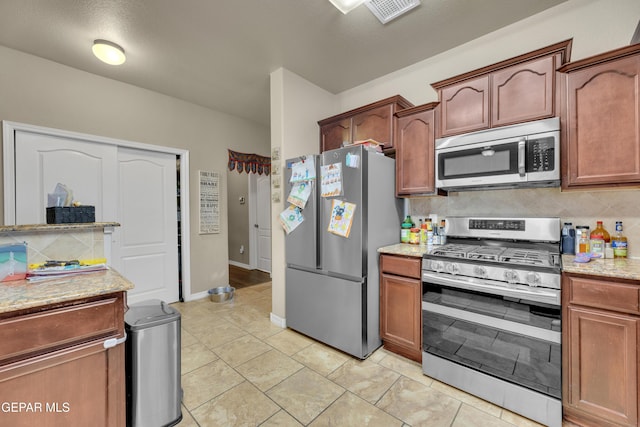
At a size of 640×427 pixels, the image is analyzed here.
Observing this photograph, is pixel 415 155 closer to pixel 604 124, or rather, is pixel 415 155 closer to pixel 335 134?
pixel 335 134

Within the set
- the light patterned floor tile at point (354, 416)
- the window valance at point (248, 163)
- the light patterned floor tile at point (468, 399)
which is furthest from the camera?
the window valance at point (248, 163)

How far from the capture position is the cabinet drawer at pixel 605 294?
1.35 m

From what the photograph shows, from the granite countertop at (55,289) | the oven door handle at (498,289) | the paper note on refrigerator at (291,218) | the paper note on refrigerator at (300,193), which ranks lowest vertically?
the oven door handle at (498,289)

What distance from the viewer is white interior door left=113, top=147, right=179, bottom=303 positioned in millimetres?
3207

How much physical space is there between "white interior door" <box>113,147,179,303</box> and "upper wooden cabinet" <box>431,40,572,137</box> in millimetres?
3399

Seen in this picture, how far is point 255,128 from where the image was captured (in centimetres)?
456

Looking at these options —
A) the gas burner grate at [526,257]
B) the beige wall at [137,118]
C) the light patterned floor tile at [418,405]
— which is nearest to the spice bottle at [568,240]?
the gas burner grate at [526,257]

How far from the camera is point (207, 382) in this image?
195cm

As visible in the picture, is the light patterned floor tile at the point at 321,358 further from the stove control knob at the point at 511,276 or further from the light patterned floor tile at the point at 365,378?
the stove control knob at the point at 511,276

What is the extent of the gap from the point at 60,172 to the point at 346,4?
3.19 meters

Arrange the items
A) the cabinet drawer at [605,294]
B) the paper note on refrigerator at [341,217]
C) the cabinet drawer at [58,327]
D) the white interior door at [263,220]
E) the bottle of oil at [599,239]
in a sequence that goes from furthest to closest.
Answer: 1. the white interior door at [263,220]
2. the paper note on refrigerator at [341,217]
3. the bottle of oil at [599,239]
4. the cabinet drawer at [605,294]
5. the cabinet drawer at [58,327]

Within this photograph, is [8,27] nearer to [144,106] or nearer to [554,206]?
[144,106]

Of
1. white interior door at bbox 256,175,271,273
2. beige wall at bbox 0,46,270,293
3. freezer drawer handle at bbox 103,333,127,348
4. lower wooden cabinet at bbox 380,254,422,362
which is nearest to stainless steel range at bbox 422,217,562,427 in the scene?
lower wooden cabinet at bbox 380,254,422,362

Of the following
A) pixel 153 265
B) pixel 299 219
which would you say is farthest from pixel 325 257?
pixel 153 265
